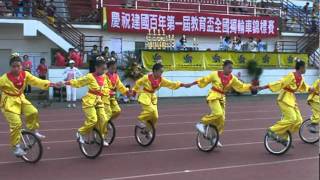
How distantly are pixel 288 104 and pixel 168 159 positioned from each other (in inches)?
108

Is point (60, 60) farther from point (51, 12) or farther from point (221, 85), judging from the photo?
point (221, 85)

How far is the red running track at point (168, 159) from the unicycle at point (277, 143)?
0.53 ft

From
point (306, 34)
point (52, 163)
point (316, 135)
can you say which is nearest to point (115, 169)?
point (52, 163)

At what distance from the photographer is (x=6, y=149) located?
12320 millimetres

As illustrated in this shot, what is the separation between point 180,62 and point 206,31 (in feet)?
18.0

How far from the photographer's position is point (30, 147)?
10711 millimetres

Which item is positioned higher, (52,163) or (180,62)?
(180,62)

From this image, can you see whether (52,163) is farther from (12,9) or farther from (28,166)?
(12,9)

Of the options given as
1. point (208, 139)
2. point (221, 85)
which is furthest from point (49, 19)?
point (208, 139)

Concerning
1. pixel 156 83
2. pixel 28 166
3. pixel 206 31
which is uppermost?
pixel 206 31

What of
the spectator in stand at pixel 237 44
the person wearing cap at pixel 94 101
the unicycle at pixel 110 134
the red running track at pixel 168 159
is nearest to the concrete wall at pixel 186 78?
the spectator in stand at pixel 237 44

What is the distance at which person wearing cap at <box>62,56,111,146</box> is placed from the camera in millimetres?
11211

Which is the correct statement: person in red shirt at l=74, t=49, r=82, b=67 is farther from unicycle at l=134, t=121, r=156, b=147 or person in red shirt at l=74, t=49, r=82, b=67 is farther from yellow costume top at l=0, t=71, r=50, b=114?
yellow costume top at l=0, t=71, r=50, b=114

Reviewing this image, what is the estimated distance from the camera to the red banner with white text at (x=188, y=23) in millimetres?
31391
